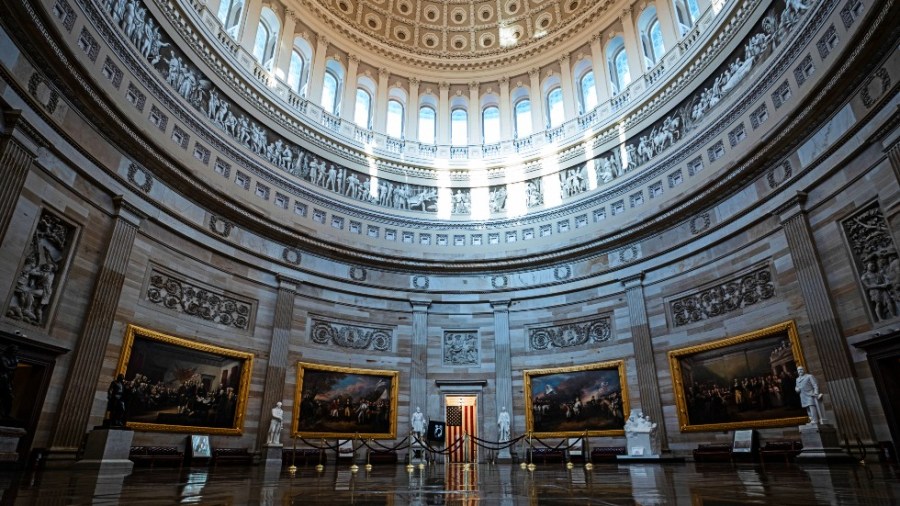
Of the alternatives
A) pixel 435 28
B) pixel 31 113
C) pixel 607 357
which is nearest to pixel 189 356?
pixel 31 113

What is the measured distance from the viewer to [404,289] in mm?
22531

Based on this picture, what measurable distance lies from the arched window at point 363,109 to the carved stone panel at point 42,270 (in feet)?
49.8

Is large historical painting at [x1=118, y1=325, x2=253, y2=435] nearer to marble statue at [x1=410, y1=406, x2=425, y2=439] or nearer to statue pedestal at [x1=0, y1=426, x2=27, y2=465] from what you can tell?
statue pedestal at [x1=0, y1=426, x2=27, y2=465]

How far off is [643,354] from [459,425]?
9929 millimetres

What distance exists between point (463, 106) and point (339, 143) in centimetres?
816

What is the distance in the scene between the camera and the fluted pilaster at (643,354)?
1766 centimetres

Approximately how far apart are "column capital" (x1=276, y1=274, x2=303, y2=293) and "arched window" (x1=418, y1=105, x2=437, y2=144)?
10648 millimetres

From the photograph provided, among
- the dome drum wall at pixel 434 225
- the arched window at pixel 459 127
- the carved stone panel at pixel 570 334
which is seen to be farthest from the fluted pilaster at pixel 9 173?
the arched window at pixel 459 127

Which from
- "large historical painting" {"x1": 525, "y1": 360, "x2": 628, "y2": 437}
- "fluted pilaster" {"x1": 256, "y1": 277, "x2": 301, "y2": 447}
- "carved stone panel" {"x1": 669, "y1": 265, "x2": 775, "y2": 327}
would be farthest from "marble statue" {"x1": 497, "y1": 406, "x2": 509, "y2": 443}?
"fluted pilaster" {"x1": 256, "y1": 277, "x2": 301, "y2": 447}

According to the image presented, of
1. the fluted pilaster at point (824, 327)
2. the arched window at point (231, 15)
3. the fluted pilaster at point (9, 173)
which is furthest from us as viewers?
the arched window at point (231, 15)

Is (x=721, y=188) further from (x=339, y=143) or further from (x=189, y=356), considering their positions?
(x=189, y=356)

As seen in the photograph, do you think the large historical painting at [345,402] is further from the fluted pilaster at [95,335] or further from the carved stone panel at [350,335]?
the fluted pilaster at [95,335]

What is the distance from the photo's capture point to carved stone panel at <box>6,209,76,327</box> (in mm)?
11078

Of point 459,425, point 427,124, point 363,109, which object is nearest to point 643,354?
point 459,425
